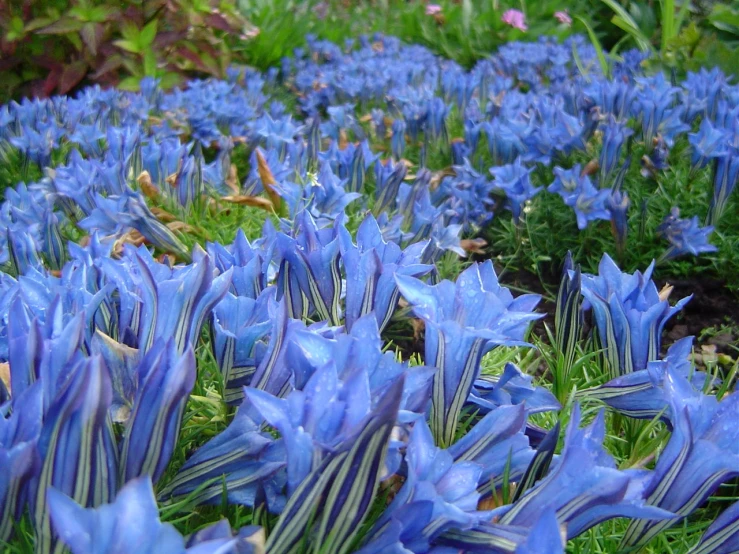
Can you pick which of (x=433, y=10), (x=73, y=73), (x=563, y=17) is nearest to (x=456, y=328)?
(x=73, y=73)

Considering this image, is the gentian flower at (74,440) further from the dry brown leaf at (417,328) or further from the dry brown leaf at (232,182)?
the dry brown leaf at (232,182)

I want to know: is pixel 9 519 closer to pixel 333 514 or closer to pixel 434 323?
pixel 333 514

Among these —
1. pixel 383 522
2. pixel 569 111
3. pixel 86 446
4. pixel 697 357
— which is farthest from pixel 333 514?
pixel 569 111

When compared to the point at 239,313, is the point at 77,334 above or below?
above

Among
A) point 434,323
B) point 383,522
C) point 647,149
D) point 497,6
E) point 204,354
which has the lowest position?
point 497,6

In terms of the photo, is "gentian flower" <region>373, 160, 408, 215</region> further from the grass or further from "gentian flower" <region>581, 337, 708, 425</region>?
"gentian flower" <region>581, 337, 708, 425</region>

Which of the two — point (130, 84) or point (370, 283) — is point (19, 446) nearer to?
point (370, 283)

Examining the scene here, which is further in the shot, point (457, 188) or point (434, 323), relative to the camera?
point (457, 188)
